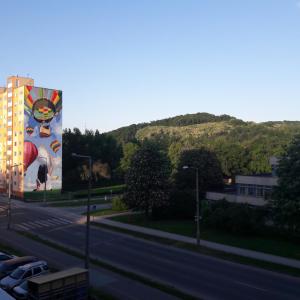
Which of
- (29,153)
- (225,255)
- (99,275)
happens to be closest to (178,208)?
(225,255)

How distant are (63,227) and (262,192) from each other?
981 inches

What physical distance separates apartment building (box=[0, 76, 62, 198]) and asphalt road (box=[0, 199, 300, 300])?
1733 inches

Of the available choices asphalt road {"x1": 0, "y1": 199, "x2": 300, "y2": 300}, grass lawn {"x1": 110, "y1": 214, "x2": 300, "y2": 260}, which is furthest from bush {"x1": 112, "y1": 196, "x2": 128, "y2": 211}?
asphalt road {"x1": 0, "y1": 199, "x2": 300, "y2": 300}

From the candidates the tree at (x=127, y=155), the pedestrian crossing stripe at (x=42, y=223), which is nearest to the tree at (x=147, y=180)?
the pedestrian crossing stripe at (x=42, y=223)

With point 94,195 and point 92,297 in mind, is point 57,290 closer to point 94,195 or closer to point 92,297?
point 92,297

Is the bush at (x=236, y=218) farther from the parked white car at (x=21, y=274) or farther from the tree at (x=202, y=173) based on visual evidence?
the parked white car at (x=21, y=274)

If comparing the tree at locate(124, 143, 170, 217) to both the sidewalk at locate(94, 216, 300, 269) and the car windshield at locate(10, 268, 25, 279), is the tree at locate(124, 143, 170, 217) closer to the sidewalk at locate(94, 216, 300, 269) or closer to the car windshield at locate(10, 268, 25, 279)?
the sidewalk at locate(94, 216, 300, 269)

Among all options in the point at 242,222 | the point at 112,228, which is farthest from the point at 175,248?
the point at 112,228

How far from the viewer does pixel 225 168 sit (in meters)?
98.4

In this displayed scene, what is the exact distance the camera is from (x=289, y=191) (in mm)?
36656

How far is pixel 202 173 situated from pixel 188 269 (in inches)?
1290

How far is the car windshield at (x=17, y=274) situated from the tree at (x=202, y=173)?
38.6 m

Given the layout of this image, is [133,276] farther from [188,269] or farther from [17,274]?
[17,274]

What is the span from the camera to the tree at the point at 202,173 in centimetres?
6119
